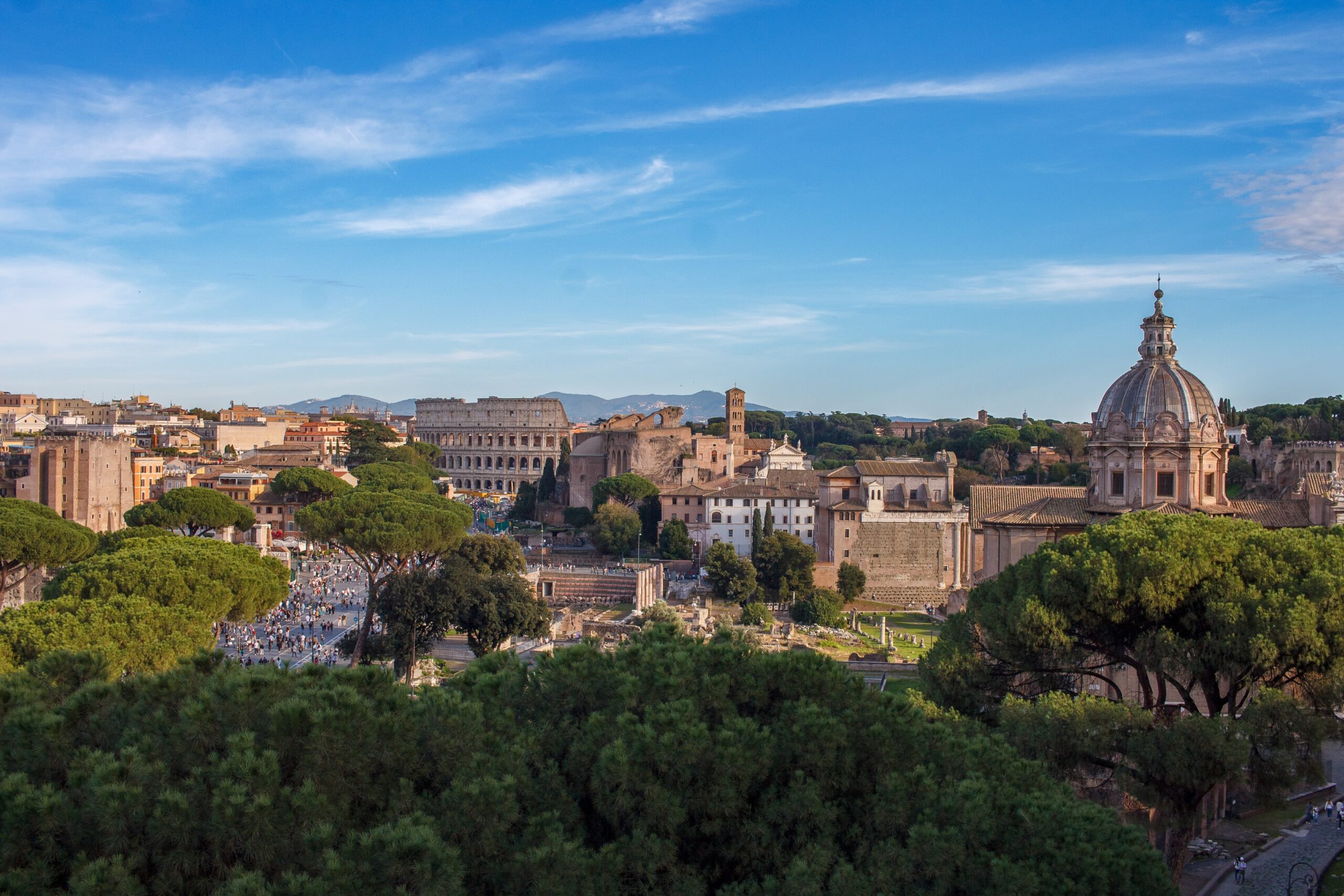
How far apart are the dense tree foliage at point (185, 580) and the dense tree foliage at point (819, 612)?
17068mm

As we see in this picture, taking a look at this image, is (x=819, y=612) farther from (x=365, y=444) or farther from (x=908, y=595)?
(x=365, y=444)

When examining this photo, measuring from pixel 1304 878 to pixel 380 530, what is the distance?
841 inches

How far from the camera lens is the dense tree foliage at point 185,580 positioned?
1842 cm

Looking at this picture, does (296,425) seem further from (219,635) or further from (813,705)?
(813,705)

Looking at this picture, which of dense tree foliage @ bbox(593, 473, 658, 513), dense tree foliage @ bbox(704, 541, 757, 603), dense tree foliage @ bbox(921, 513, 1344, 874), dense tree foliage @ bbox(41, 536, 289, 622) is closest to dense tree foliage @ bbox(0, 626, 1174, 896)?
dense tree foliage @ bbox(921, 513, 1344, 874)

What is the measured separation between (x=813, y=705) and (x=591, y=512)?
45.9m

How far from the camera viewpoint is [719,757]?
7430 mm

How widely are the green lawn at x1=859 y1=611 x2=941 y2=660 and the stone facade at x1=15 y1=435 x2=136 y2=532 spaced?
1071 inches

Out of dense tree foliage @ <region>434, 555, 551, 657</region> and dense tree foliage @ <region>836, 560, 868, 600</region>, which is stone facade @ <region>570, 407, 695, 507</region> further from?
dense tree foliage @ <region>434, 555, 551, 657</region>

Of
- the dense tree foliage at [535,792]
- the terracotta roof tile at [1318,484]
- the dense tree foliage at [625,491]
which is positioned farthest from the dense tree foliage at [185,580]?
the dense tree foliage at [625,491]

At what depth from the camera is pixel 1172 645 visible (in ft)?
39.9

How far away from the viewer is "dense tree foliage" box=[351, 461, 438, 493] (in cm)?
4828

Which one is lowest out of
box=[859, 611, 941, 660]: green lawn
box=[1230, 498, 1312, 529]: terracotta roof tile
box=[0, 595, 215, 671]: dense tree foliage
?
box=[859, 611, 941, 660]: green lawn

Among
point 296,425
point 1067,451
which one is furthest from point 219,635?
point 296,425
